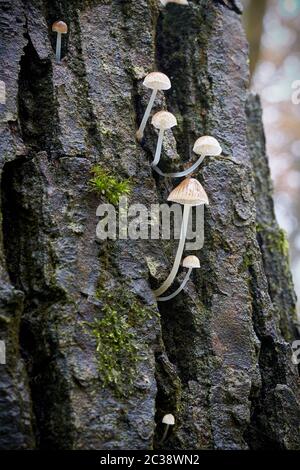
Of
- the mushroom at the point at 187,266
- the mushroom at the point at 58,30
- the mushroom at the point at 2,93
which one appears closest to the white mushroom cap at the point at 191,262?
the mushroom at the point at 187,266

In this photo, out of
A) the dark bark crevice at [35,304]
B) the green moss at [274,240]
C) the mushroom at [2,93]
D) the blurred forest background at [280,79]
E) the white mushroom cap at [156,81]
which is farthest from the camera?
the blurred forest background at [280,79]

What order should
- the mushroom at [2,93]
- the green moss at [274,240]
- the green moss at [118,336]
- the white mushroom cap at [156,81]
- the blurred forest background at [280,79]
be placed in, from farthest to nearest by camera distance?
the blurred forest background at [280,79] < the green moss at [274,240] < the white mushroom cap at [156,81] < the mushroom at [2,93] < the green moss at [118,336]

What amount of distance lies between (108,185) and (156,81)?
0.91 metres

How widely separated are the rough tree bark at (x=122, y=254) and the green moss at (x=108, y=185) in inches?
2.4

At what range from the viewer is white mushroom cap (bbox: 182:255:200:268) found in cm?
318

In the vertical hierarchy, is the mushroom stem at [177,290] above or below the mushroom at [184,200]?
below

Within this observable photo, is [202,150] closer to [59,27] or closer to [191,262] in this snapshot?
[191,262]

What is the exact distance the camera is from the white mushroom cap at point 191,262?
3184 mm

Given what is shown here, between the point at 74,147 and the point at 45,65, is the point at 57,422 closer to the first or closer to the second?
the point at 74,147

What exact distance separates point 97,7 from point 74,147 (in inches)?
53.5

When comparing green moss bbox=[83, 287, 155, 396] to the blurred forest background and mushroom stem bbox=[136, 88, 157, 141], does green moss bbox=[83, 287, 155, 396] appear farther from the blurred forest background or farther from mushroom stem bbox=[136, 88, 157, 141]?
the blurred forest background

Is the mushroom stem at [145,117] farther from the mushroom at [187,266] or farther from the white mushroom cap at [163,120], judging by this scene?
the mushroom at [187,266]

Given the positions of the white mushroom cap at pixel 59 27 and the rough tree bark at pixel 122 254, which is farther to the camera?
the white mushroom cap at pixel 59 27

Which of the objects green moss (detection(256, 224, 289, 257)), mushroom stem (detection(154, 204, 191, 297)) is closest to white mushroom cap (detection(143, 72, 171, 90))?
mushroom stem (detection(154, 204, 191, 297))
